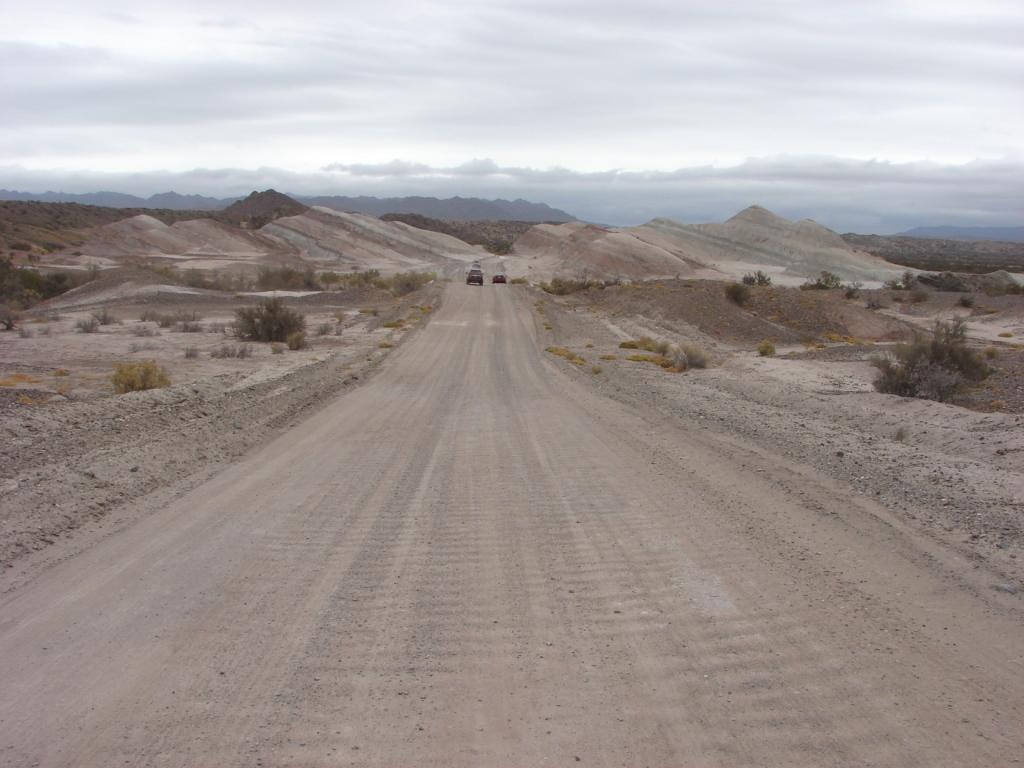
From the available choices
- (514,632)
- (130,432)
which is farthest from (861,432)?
(130,432)

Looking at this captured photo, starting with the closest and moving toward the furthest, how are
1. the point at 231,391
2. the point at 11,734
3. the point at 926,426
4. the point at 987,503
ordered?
the point at 11,734, the point at 987,503, the point at 926,426, the point at 231,391

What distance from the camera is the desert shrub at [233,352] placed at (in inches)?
1017

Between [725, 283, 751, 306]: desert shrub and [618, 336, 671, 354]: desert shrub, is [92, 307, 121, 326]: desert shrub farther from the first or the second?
[725, 283, 751, 306]: desert shrub

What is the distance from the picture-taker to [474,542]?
8359 millimetres

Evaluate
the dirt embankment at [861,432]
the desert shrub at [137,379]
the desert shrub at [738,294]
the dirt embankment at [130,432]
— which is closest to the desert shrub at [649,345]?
the dirt embankment at [861,432]

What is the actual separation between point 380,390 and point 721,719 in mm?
15009

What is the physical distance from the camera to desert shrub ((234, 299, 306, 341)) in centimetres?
3053

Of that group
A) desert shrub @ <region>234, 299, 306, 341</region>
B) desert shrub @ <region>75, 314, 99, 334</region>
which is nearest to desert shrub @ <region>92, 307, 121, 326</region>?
desert shrub @ <region>75, 314, 99, 334</region>

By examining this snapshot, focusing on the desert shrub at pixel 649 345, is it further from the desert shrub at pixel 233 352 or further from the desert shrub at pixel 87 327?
the desert shrub at pixel 87 327

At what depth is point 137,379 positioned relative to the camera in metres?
18.3

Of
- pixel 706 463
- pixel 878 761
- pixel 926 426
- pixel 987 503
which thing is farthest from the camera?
pixel 926 426

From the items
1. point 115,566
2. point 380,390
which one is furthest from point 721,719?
point 380,390

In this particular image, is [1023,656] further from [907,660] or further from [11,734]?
[11,734]

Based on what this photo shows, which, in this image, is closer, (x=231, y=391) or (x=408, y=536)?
(x=408, y=536)
